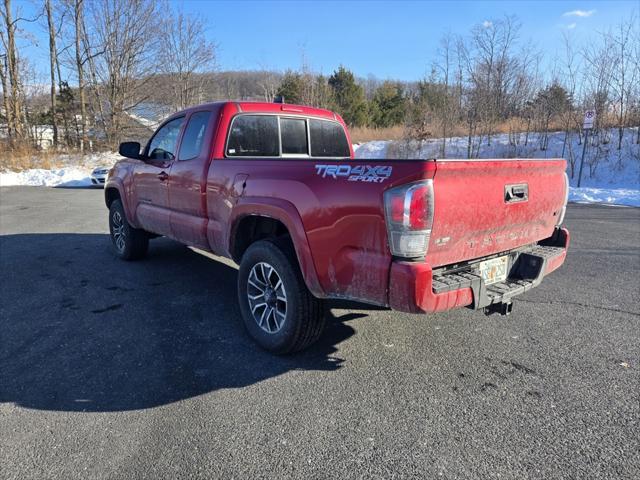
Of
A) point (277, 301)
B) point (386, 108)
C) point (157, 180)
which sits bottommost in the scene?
point (277, 301)

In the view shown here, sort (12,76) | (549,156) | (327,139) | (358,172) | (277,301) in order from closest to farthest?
(358,172)
(277,301)
(327,139)
(549,156)
(12,76)

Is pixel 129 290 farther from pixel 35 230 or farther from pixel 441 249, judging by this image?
pixel 35 230

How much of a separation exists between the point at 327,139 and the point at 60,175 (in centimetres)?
1990

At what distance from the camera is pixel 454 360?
3336mm

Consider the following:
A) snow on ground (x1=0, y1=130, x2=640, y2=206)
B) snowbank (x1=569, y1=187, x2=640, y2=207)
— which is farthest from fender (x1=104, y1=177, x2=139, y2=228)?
snowbank (x1=569, y1=187, x2=640, y2=207)

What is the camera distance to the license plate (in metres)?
3.01

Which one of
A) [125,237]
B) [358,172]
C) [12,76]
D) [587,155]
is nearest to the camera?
[358,172]

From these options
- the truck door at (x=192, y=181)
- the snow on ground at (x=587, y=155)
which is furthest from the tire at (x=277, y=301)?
the snow on ground at (x=587, y=155)

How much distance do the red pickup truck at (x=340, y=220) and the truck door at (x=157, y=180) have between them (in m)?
0.09

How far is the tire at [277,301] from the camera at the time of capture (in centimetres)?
320

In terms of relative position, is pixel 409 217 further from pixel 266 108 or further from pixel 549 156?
pixel 549 156

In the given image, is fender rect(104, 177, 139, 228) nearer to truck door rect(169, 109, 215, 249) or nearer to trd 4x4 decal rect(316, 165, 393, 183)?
truck door rect(169, 109, 215, 249)

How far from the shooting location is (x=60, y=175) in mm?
20453

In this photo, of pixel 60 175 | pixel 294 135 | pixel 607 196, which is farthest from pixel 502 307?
pixel 60 175
